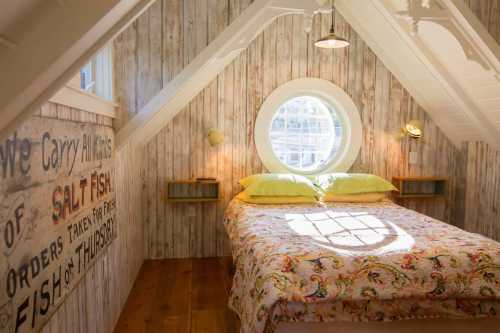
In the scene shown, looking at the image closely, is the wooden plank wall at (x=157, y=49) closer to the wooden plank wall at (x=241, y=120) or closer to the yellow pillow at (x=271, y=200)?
the wooden plank wall at (x=241, y=120)

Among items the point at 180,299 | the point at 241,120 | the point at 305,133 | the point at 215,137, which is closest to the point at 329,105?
the point at 305,133

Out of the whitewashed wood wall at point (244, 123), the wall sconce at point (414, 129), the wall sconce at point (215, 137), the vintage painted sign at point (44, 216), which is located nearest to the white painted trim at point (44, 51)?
the vintage painted sign at point (44, 216)

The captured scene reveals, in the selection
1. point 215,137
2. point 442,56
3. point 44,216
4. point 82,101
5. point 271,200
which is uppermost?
point 442,56

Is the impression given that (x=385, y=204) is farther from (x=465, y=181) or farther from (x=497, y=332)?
(x=497, y=332)

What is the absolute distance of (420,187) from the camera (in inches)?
170

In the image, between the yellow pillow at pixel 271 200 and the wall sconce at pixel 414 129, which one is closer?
the yellow pillow at pixel 271 200

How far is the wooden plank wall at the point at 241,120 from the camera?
3834 millimetres

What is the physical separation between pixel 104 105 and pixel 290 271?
1.38m

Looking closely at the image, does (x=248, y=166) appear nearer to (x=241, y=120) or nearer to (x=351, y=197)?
(x=241, y=120)

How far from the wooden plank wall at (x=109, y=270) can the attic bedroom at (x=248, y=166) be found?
2 cm

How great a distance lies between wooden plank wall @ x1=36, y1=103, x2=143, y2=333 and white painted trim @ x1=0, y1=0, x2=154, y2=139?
0.40m

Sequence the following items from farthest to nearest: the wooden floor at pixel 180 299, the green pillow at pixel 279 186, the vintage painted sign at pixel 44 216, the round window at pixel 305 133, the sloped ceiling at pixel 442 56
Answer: the round window at pixel 305 133 < the green pillow at pixel 279 186 < the sloped ceiling at pixel 442 56 < the wooden floor at pixel 180 299 < the vintage painted sign at pixel 44 216

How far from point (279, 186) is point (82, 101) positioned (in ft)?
6.88

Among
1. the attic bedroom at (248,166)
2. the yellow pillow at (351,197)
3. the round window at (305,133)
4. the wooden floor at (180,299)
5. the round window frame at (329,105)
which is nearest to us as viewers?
the attic bedroom at (248,166)
